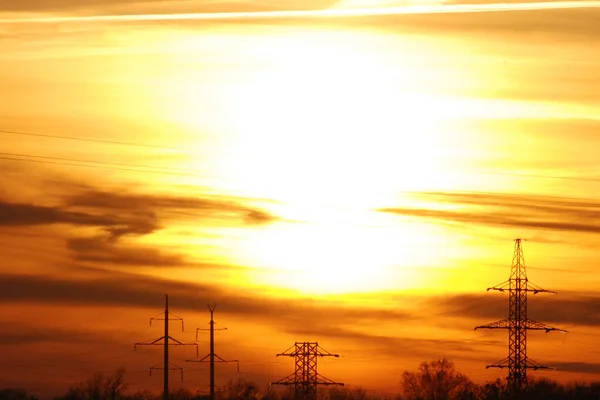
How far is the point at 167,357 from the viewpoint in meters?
135

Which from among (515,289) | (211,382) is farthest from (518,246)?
(211,382)

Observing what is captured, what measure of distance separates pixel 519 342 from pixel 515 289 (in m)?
5.78

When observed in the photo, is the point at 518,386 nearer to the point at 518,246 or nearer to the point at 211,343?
the point at 518,246

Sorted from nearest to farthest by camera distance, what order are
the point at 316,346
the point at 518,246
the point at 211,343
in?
the point at 518,246, the point at 211,343, the point at 316,346

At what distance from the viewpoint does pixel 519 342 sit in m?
135

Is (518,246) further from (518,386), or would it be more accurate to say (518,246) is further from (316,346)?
(316,346)

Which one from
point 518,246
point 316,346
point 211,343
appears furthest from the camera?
point 316,346

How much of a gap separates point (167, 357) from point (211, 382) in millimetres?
6833

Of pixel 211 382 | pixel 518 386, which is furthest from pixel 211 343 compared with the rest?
pixel 518 386

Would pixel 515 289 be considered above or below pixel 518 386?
above

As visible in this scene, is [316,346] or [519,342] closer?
[519,342]

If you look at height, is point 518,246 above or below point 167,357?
above

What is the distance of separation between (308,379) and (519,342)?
26725 millimetres

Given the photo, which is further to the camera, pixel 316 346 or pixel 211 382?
pixel 316 346
